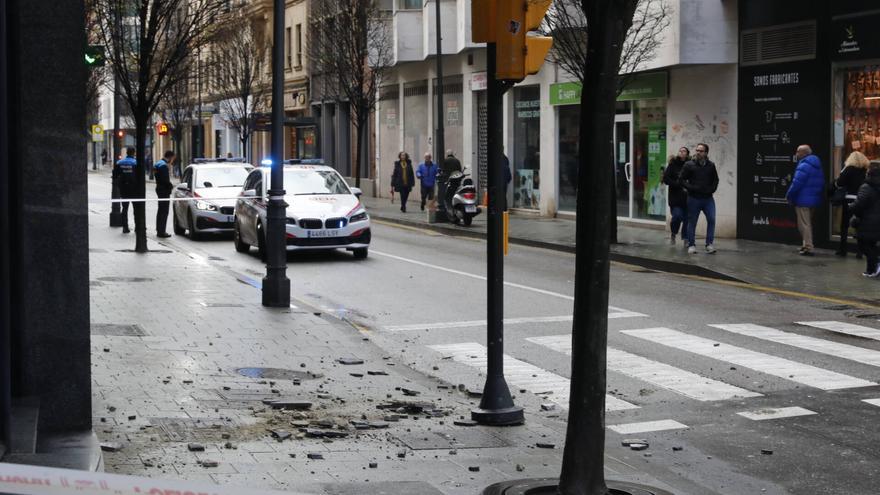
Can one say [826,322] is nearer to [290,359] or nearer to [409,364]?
[409,364]

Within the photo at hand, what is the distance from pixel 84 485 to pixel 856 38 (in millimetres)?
19865

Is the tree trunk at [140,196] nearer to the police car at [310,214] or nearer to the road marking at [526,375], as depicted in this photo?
the police car at [310,214]

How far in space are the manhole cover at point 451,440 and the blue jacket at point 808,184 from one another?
44.8 feet

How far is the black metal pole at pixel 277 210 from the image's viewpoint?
14922 mm

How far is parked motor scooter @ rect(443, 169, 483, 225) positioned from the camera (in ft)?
96.6

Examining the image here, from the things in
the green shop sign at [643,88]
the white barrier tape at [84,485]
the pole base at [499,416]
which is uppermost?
the green shop sign at [643,88]

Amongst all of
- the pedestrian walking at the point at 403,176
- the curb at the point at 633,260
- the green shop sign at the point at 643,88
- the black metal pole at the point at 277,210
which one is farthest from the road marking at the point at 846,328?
the pedestrian walking at the point at 403,176

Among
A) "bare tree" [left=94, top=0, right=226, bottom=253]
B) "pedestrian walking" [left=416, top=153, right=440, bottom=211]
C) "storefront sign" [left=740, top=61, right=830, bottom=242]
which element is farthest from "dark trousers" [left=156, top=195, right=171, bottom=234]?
"storefront sign" [left=740, top=61, right=830, bottom=242]

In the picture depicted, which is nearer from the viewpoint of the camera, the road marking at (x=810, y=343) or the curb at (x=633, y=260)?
the road marking at (x=810, y=343)

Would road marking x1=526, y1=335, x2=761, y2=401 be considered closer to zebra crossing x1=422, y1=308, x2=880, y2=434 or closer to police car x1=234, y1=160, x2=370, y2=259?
zebra crossing x1=422, y1=308, x2=880, y2=434

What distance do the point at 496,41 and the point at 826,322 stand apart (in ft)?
22.8

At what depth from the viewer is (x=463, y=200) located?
29.4 m

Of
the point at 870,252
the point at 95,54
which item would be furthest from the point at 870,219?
the point at 95,54

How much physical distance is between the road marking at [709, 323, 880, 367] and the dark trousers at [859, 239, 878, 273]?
479cm
